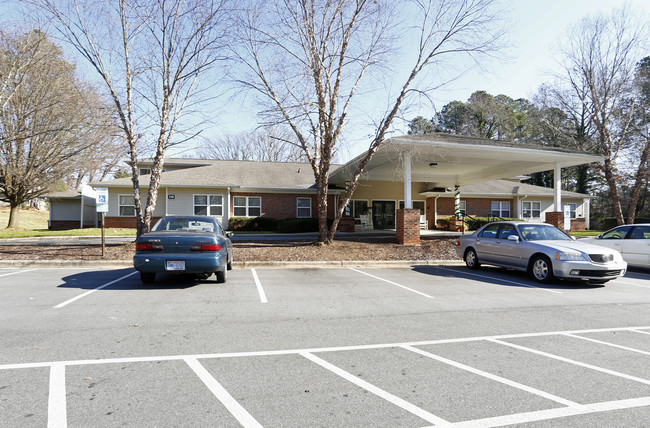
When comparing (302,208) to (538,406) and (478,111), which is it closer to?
(538,406)

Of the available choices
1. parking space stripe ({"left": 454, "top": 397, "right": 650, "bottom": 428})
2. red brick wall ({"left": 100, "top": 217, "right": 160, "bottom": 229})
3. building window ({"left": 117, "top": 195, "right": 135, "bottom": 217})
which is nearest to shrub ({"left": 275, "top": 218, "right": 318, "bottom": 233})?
red brick wall ({"left": 100, "top": 217, "right": 160, "bottom": 229})

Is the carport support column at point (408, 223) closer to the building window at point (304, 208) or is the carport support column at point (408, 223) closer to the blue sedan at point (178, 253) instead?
the blue sedan at point (178, 253)

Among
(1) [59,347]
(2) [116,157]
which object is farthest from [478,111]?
(1) [59,347]

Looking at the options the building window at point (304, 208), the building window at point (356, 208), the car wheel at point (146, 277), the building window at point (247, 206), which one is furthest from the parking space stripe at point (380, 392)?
the building window at point (356, 208)

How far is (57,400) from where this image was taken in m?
2.92

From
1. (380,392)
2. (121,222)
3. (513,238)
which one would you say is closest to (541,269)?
(513,238)

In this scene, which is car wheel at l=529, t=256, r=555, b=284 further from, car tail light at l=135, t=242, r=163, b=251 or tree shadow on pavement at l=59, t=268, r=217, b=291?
car tail light at l=135, t=242, r=163, b=251

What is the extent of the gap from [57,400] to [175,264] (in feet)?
14.8

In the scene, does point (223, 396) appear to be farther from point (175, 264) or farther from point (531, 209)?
point (531, 209)

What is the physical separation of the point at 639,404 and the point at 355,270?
7879 millimetres

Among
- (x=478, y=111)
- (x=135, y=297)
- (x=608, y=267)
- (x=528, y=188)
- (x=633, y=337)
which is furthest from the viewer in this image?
(x=478, y=111)

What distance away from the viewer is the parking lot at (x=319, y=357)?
2799 millimetres

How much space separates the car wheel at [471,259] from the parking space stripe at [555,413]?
27.0ft

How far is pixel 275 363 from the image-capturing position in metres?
3.79
